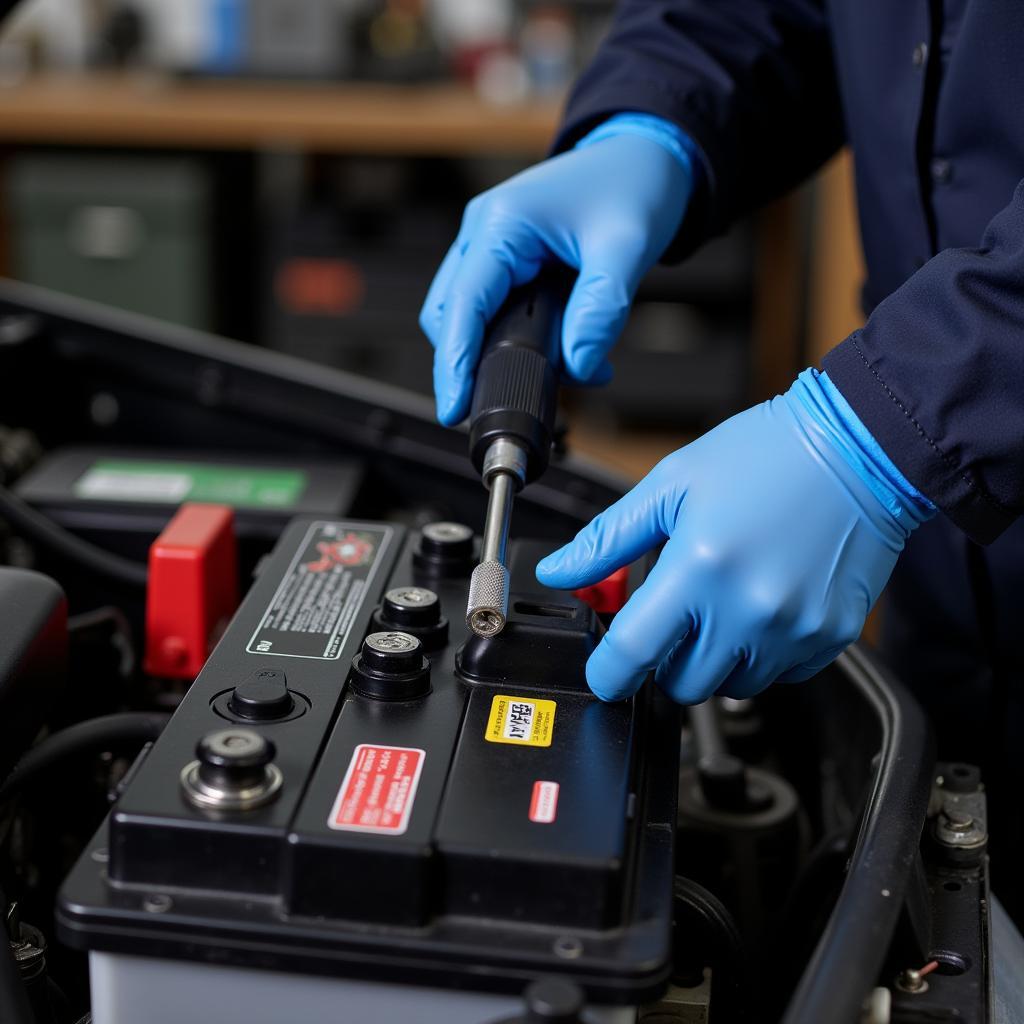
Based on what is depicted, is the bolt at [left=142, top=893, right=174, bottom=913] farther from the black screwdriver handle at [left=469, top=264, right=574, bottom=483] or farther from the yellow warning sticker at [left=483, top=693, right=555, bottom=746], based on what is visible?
the black screwdriver handle at [left=469, top=264, right=574, bottom=483]

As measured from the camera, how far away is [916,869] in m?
0.58

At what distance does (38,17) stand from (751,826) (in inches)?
123

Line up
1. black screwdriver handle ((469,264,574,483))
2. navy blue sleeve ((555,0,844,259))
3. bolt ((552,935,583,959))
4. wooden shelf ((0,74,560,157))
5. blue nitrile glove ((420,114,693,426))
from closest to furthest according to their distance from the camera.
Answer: bolt ((552,935,583,959)) → black screwdriver handle ((469,264,574,483)) → blue nitrile glove ((420,114,693,426)) → navy blue sleeve ((555,0,844,259)) → wooden shelf ((0,74,560,157))

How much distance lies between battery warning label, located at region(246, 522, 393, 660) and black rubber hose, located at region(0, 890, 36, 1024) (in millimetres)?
172

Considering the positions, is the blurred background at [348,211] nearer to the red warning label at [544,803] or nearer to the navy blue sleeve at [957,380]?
the navy blue sleeve at [957,380]

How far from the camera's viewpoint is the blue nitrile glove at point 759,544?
2.22 feet

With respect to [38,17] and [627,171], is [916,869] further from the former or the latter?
[38,17]

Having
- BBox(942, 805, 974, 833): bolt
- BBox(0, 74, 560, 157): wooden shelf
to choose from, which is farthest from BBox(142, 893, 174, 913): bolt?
BBox(0, 74, 560, 157): wooden shelf

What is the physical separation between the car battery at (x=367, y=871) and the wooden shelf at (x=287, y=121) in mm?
2142

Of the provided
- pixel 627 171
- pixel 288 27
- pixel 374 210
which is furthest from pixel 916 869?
pixel 288 27

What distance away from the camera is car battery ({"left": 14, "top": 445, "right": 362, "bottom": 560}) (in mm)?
928

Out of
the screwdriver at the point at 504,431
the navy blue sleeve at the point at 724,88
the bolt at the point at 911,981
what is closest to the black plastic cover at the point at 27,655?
the screwdriver at the point at 504,431

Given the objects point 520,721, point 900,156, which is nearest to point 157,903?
point 520,721

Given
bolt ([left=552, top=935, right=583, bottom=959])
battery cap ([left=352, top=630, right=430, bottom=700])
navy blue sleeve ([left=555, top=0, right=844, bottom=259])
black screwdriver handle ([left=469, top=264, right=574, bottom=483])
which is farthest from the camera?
navy blue sleeve ([left=555, top=0, right=844, bottom=259])
